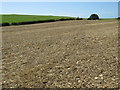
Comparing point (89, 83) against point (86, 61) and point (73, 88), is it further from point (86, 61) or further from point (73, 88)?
point (86, 61)

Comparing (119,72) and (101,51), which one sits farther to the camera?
(101,51)

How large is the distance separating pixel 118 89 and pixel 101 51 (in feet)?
12.8

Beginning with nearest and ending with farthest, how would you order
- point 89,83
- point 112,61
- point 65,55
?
point 89,83 < point 112,61 < point 65,55

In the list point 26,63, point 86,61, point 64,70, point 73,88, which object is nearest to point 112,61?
point 86,61

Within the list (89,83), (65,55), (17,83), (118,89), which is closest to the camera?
(118,89)

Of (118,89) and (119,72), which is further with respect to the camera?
(119,72)

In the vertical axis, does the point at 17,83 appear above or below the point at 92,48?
below

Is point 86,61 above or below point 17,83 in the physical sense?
above

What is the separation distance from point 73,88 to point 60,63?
2391 mm

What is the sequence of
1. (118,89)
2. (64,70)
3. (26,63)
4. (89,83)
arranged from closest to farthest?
(118,89), (89,83), (64,70), (26,63)

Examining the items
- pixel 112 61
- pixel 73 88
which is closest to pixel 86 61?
pixel 112 61

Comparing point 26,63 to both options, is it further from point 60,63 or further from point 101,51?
point 101,51

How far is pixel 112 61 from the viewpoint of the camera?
7.99 meters

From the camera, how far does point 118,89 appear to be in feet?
A: 19.0
